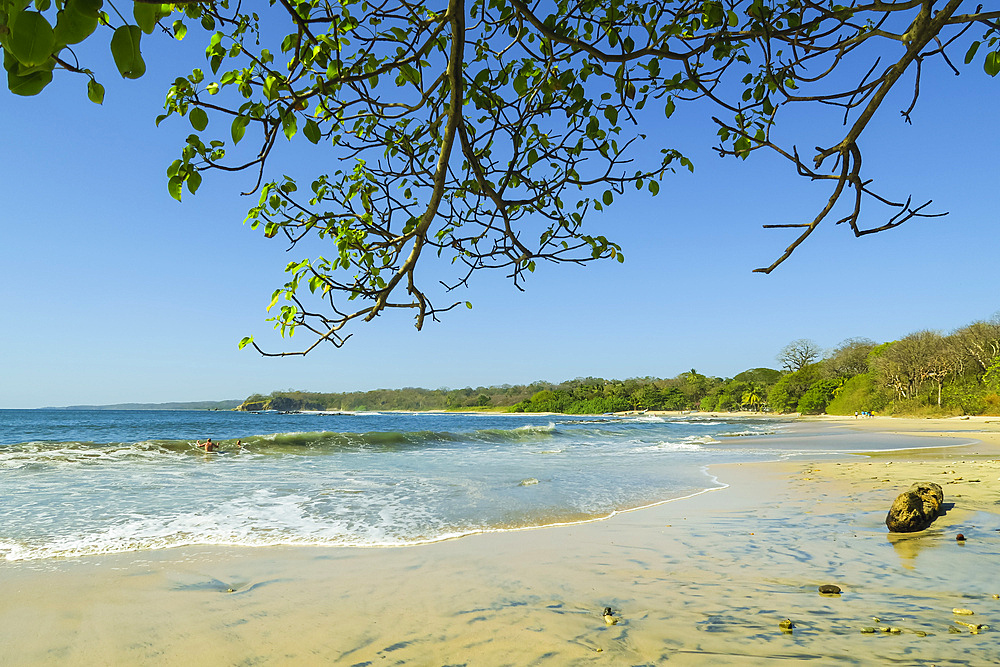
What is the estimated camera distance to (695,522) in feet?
22.7

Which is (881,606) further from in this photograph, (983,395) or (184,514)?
(983,395)

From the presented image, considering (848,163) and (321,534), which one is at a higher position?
(848,163)

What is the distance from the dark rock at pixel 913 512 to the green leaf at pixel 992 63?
5.07m

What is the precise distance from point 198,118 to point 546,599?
3.81 m

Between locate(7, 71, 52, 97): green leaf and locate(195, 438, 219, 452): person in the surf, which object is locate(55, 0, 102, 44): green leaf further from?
locate(195, 438, 219, 452): person in the surf

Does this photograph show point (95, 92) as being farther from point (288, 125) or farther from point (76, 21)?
A: point (288, 125)

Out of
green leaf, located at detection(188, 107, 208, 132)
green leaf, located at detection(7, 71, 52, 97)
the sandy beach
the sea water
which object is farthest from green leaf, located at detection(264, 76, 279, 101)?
the sea water

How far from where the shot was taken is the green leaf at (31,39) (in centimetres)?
77

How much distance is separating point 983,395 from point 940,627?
5413 cm

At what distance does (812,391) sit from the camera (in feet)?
247

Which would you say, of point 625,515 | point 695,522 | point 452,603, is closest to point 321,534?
point 452,603

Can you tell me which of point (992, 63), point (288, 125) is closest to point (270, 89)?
point (288, 125)

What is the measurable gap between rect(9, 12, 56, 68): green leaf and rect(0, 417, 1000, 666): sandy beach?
3264 mm

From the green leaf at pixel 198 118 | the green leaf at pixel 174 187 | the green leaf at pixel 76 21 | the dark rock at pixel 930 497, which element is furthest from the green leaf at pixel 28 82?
the dark rock at pixel 930 497
